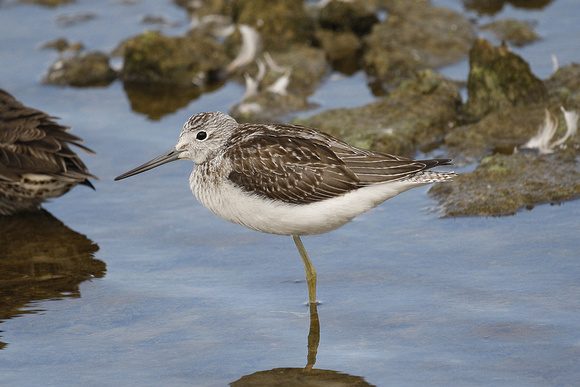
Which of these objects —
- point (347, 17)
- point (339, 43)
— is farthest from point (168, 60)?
point (347, 17)

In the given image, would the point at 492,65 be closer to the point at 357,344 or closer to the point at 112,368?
the point at 357,344

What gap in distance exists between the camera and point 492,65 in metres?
11.0

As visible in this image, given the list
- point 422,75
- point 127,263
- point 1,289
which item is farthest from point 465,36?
point 1,289

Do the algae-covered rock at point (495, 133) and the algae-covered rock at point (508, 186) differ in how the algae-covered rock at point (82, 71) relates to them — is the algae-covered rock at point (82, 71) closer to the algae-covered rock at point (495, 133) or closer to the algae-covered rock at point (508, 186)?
the algae-covered rock at point (495, 133)

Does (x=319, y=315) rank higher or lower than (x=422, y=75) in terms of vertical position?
lower

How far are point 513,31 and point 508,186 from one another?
17.5 feet

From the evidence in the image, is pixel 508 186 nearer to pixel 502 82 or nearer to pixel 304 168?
pixel 502 82

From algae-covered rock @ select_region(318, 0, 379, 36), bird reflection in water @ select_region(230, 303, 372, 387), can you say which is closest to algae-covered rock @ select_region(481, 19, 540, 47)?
algae-covered rock @ select_region(318, 0, 379, 36)

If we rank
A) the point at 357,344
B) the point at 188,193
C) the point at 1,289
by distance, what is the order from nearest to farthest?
the point at 357,344 → the point at 1,289 → the point at 188,193

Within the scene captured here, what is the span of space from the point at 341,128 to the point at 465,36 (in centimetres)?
394

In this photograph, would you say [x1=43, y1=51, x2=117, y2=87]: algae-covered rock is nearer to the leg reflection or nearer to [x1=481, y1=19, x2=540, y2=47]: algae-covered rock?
[x1=481, y1=19, x2=540, y2=47]: algae-covered rock

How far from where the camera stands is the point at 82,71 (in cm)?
1356

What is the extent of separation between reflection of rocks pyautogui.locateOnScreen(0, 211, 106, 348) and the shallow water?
1.0 inches

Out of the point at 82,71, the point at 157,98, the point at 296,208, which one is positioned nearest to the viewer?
the point at 296,208
